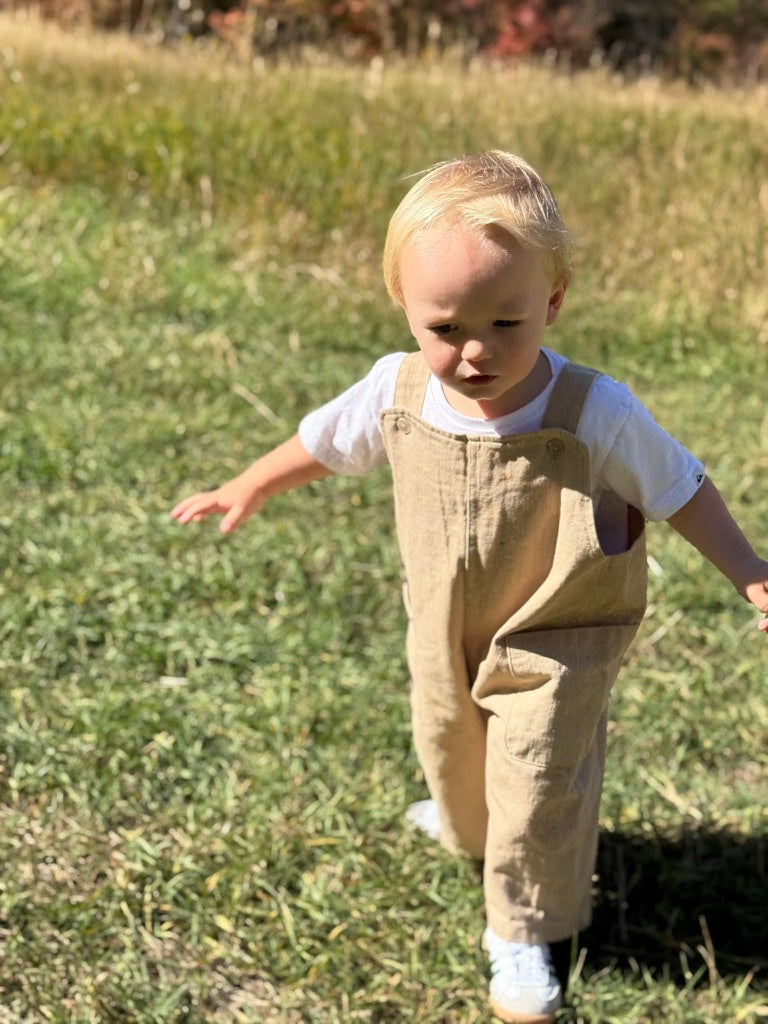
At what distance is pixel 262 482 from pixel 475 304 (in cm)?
72

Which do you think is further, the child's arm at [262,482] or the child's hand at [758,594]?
the child's arm at [262,482]

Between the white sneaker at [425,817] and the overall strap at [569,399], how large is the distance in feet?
3.60

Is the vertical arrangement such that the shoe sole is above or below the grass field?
below

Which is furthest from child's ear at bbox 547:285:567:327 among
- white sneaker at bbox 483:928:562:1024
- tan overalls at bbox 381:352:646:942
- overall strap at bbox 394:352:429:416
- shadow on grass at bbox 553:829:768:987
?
shadow on grass at bbox 553:829:768:987

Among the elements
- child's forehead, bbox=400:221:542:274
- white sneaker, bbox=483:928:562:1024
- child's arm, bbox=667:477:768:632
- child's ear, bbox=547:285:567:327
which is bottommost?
white sneaker, bbox=483:928:562:1024

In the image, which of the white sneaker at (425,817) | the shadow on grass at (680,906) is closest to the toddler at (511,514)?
the shadow on grass at (680,906)

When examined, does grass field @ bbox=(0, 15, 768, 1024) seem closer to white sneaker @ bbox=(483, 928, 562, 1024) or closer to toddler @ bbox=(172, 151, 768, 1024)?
white sneaker @ bbox=(483, 928, 562, 1024)

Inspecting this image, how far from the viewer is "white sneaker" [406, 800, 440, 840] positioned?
8.59 ft

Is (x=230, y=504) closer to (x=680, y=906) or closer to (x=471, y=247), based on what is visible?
(x=471, y=247)

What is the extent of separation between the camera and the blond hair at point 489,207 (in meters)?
1.64

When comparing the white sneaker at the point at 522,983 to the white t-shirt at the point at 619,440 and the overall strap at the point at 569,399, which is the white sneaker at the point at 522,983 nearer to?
the white t-shirt at the point at 619,440

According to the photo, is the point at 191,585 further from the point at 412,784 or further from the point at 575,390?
the point at 575,390

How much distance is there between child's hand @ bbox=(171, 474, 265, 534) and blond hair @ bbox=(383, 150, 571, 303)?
0.63m

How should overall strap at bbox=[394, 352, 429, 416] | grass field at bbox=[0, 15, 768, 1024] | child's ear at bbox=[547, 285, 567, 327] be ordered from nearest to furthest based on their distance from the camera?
child's ear at bbox=[547, 285, 567, 327] < overall strap at bbox=[394, 352, 429, 416] < grass field at bbox=[0, 15, 768, 1024]
